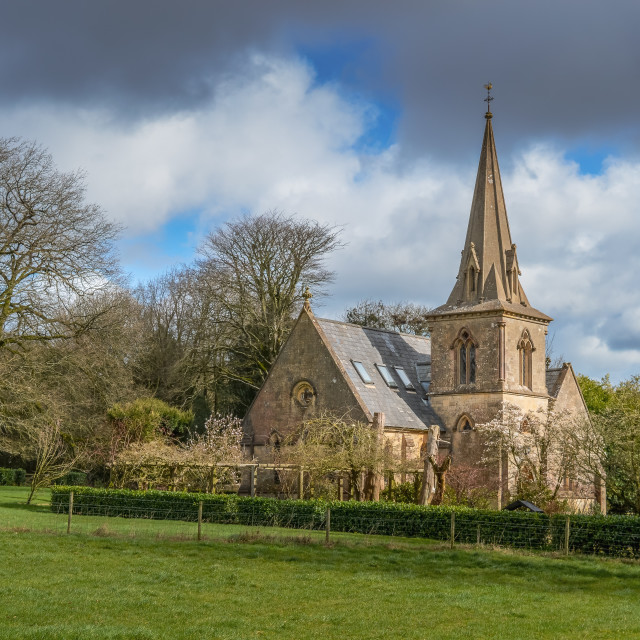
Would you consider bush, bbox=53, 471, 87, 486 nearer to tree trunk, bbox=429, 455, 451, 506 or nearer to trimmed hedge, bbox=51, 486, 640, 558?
trimmed hedge, bbox=51, 486, 640, 558

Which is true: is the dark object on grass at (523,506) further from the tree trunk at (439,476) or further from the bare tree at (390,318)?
the bare tree at (390,318)

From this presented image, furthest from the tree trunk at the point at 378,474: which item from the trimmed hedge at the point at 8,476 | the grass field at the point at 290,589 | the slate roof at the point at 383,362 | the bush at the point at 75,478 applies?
the trimmed hedge at the point at 8,476

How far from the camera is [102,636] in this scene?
1211cm

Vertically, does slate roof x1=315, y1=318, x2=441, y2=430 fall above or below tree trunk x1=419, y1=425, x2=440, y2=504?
above

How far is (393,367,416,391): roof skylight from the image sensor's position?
39.9 meters

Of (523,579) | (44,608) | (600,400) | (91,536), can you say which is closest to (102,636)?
(44,608)

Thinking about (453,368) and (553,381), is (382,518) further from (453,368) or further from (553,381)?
(553,381)

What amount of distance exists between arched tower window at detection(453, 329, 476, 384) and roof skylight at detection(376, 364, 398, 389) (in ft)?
8.90

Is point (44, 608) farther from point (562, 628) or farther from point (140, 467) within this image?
point (140, 467)

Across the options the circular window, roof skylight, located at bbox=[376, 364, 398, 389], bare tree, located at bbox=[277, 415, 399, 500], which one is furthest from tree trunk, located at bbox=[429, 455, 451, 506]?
roof skylight, located at bbox=[376, 364, 398, 389]

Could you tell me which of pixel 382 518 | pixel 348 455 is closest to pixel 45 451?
pixel 348 455

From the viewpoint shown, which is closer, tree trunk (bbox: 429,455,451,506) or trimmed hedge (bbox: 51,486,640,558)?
trimmed hedge (bbox: 51,486,640,558)

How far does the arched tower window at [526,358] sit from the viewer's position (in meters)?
39.0

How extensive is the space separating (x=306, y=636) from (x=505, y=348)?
86.5ft
